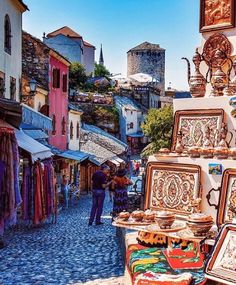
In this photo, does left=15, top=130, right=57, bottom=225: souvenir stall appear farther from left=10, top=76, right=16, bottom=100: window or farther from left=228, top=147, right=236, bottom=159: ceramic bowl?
left=228, top=147, right=236, bottom=159: ceramic bowl

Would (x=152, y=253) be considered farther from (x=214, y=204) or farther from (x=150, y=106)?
(x=150, y=106)

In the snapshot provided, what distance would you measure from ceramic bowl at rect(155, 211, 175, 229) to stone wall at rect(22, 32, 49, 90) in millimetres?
18113

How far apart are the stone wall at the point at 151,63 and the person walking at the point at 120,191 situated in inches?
2802

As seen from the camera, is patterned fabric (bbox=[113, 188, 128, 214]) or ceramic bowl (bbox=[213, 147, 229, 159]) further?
patterned fabric (bbox=[113, 188, 128, 214])

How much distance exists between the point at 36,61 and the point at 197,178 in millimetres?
18530

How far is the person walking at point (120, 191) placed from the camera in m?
12.8

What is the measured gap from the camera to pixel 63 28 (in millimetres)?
67688

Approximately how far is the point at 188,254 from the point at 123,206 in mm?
6551

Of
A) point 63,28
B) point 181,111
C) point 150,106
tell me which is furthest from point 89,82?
point 181,111

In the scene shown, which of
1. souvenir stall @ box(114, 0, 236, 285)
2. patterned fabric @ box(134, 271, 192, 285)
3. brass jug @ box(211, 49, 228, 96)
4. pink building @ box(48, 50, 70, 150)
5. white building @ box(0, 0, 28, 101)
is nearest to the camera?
patterned fabric @ box(134, 271, 192, 285)

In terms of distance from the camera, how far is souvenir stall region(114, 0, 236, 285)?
6.10 meters

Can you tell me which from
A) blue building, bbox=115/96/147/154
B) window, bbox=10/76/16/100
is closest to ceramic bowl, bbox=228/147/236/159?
window, bbox=10/76/16/100

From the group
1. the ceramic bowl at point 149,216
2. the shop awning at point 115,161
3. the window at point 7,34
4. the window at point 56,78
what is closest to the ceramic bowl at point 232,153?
the ceramic bowl at point 149,216

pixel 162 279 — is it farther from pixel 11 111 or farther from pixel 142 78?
pixel 142 78
